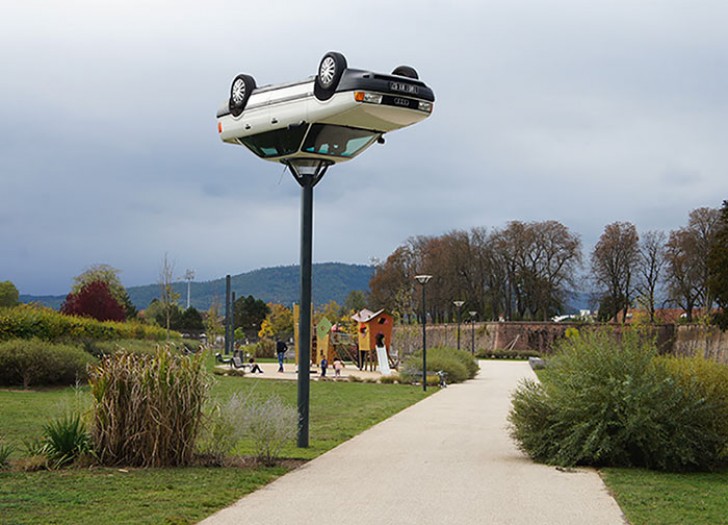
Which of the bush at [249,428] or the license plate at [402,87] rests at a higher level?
the license plate at [402,87]

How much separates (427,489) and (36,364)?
680 inches

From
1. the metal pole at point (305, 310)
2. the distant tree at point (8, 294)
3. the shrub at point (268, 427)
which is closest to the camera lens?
the shrub at point (268, 427)

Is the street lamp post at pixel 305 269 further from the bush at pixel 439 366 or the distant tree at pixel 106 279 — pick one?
the distant tree at pixel 106 279

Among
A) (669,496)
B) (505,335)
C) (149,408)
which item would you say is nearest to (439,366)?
(149,408)

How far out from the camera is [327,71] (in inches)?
454

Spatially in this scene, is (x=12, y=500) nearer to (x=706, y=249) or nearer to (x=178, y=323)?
(x=706, y=249)

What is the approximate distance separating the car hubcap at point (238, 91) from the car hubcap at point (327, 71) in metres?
1.68

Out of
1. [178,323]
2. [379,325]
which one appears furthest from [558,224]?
[379,325]

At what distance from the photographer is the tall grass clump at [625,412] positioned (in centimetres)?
1053

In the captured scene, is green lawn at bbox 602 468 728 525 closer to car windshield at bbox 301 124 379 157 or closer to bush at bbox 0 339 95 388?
car windshield at bbox 301 124 379 157

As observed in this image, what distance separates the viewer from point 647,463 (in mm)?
10828

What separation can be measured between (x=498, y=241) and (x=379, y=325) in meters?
52.7

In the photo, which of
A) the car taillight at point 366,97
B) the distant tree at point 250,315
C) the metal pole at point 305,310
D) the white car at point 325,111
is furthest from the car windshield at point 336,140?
the distant tree at point 250,315

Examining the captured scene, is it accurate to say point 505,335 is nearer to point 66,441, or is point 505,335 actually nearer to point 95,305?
point 95,305
